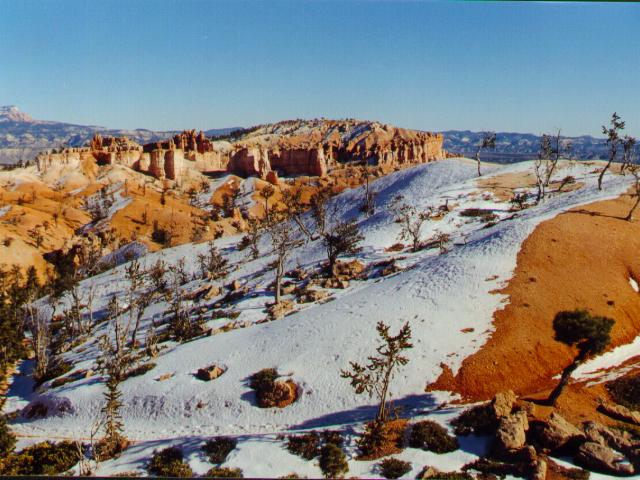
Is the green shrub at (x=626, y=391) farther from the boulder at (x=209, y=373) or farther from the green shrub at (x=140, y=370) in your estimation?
the green shrub at (x=140, y=370)

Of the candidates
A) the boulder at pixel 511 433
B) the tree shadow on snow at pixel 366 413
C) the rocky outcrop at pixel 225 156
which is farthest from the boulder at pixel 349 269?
the rocky outcrop at pixel 225 156

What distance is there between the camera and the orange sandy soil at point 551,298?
26.2 m

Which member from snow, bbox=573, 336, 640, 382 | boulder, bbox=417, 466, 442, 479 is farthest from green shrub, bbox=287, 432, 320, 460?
snow, bbox=573, 336, 640, 382

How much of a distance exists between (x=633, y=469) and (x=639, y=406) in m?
7.12

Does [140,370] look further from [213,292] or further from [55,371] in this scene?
[213,292]

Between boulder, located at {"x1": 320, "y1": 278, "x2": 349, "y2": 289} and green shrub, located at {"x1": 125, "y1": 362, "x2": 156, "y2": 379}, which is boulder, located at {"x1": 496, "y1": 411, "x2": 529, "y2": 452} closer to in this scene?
green shrub, located at {"x1": 125, "y1": 362, "x2": 156, "y2": 379}

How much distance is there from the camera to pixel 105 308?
57062 mm

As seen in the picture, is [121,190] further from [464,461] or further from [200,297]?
[464,461]

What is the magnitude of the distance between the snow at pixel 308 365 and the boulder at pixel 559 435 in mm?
2913

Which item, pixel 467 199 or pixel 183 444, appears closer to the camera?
pixel 183 444

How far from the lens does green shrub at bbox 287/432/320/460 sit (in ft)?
65.9

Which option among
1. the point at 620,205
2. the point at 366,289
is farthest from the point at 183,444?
the point at 620,205

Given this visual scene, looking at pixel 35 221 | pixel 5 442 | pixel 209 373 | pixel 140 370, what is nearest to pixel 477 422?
pixel 209 373

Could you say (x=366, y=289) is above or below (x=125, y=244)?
above
